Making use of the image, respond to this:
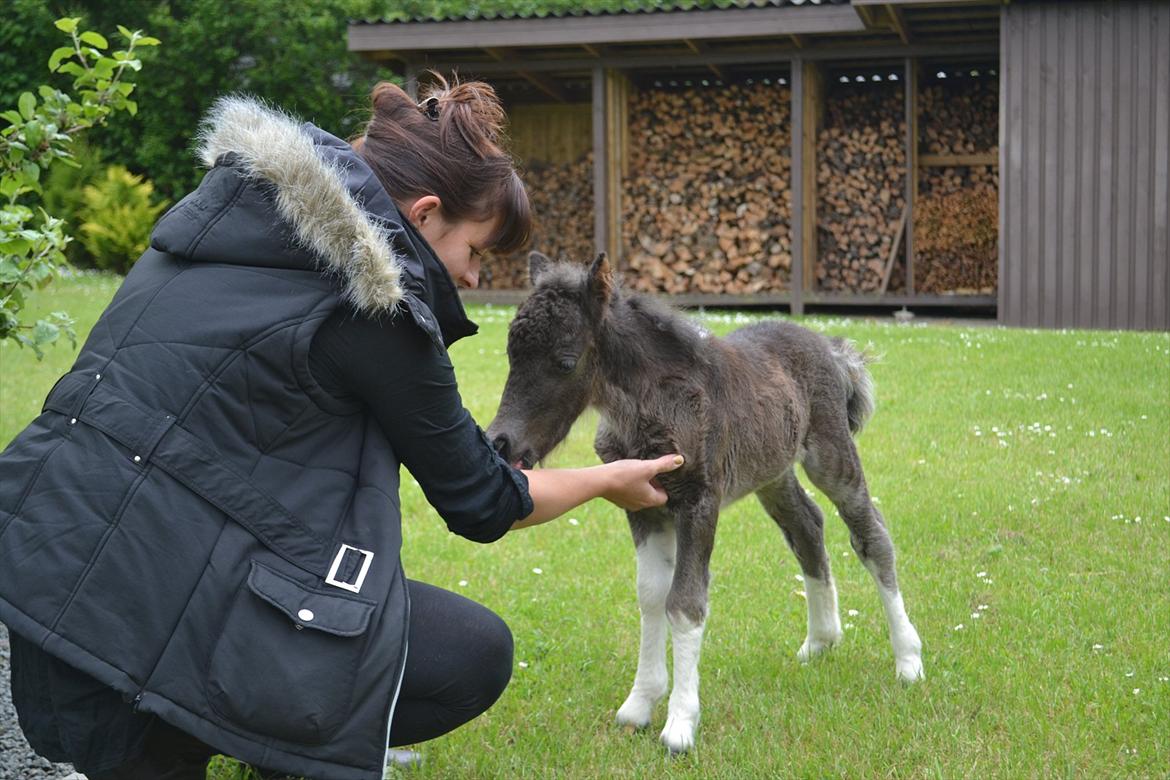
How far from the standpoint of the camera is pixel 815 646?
16.5ft

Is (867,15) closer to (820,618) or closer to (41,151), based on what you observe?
(820,618)

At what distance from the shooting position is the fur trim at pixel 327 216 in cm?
271

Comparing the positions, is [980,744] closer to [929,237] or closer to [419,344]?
[419,344]

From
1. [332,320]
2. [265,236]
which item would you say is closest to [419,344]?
[332,320]

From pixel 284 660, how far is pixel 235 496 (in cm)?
37

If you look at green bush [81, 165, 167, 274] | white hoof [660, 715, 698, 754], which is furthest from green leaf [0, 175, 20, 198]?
green bush [81, 165, 167, 274]

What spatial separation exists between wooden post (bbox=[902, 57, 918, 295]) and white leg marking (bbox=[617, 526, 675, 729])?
1297cm

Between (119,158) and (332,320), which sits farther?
(119,158)

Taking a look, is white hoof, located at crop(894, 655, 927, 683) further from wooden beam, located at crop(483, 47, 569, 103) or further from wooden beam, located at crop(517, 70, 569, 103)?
wooden beam, located at crop(517, 70, 569, 103)

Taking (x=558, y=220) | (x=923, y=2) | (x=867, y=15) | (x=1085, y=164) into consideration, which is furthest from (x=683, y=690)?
(x=558, y=220)

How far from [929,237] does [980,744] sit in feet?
44.6

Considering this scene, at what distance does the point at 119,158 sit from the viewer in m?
24.6

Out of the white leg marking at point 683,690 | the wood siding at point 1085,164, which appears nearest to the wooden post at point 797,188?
the wood siding at point 1085,164

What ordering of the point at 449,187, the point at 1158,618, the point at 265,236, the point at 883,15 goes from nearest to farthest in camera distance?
the point at 265,236, the point at 449,187, the point at 1158,618, the point at 883,15
